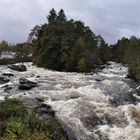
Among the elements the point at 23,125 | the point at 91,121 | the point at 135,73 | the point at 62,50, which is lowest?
the point at 91,121

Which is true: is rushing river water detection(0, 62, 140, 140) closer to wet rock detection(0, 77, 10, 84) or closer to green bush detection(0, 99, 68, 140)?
green bush detection(0, 99, 68, 140)

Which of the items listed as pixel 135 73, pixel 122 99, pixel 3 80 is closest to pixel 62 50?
pixel 135 73

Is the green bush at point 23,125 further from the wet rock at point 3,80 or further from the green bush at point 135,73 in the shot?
the green bush at point 135,73

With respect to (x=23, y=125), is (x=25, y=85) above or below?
above

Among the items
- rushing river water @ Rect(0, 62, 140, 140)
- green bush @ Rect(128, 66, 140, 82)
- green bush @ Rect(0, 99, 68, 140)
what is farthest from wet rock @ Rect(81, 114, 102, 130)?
green bush @ Rect(128, 66, 140, 82)

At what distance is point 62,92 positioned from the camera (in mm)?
38375

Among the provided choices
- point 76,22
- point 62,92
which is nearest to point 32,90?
point 62,92

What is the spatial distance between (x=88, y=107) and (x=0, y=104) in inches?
340

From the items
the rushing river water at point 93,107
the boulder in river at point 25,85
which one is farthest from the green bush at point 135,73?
the boulder in river at point 25,85

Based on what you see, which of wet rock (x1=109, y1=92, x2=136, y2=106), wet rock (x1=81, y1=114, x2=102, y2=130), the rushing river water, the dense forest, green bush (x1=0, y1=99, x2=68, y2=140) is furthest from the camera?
the dense forest

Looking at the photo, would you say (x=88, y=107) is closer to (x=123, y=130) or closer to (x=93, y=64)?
(x=123, y=130)

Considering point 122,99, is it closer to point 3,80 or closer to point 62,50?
point 3,80

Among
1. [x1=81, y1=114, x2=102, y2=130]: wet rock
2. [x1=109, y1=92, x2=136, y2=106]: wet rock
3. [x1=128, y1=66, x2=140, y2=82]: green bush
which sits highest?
[x1=128, y1=66, x2=140, y2=82]: green bush

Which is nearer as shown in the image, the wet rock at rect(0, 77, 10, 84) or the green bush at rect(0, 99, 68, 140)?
the green bush at rect(0, 99, 68, 140)
